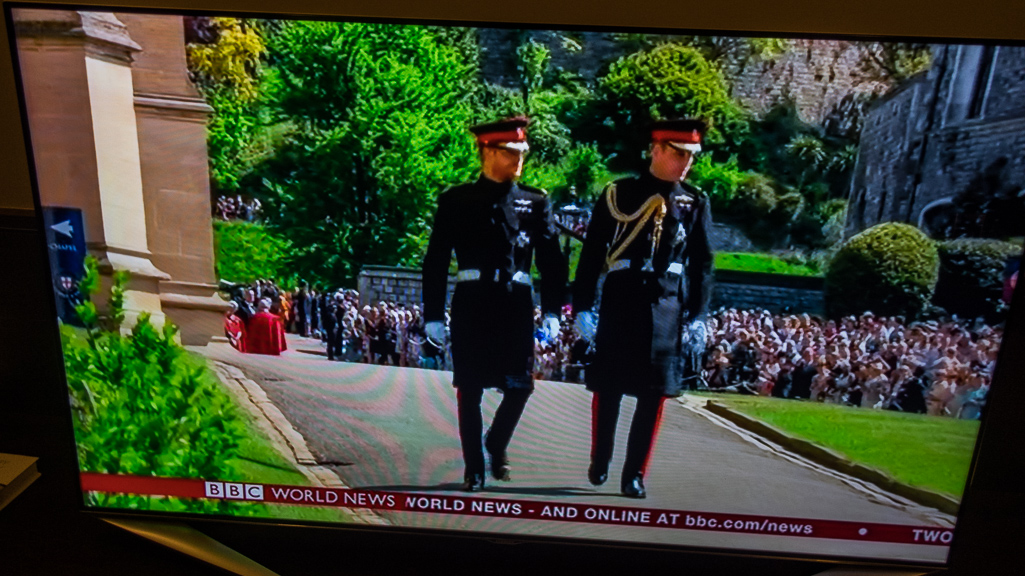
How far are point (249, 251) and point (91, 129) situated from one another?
39cm

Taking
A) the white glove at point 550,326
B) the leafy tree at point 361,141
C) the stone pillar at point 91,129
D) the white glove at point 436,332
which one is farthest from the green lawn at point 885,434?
the stone pillar at point 91,129

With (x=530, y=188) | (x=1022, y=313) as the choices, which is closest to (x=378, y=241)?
(x=530, y=188)

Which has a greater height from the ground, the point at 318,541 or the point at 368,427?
the point at 368,427

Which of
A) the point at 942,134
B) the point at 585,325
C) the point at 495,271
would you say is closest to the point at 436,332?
the point at 495,271

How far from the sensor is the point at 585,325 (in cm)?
148

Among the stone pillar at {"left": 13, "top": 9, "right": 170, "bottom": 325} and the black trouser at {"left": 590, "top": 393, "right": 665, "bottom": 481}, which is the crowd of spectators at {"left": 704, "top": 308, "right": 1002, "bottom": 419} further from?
the stone pillar at {"left": 13, "top": 9, "right": 170, "bottom": 325}

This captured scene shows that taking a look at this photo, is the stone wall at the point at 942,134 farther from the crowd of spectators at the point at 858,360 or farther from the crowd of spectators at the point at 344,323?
the crowd of spectators at the point at 344,323

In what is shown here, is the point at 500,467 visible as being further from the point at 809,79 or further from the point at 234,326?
the point at 809,79

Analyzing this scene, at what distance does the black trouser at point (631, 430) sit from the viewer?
1.53m

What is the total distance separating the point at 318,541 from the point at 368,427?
393mm

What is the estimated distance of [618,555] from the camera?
177cm

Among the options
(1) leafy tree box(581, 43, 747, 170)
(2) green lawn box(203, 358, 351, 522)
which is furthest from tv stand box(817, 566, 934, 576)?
(2) green lawn box(203, 358, 351, 522)

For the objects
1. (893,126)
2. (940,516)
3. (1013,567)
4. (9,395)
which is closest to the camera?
(893,126)

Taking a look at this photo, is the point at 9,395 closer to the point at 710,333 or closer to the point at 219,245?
the point at 219,245
